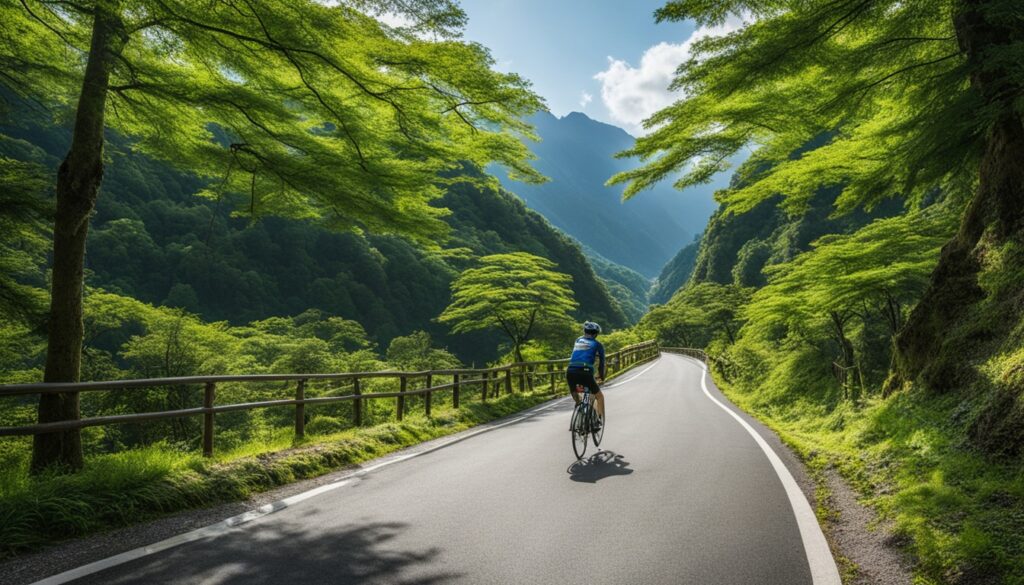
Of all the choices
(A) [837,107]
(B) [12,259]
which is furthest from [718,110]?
(B) [12,259]

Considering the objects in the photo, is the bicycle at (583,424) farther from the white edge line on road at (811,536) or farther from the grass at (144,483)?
the grass at (144,483)

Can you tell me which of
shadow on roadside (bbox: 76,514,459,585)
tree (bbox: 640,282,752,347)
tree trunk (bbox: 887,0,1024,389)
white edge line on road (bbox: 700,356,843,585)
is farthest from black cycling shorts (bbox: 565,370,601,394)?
tree (bbox: 640,282,752,347)

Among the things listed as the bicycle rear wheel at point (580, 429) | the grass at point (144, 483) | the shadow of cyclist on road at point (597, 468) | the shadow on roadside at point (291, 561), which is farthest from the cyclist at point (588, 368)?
the shadow on roadside at point (291, 561)

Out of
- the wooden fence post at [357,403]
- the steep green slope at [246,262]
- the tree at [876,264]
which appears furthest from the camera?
the steep green slope at [246,262]

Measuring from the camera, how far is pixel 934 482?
4742 mm

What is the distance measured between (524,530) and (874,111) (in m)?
8.87

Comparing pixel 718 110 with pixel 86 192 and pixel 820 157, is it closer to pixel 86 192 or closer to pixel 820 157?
pixel 820 157

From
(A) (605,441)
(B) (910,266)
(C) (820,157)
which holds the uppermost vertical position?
(C) (820,157)

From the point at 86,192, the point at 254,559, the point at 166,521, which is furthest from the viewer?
the point at 86,192

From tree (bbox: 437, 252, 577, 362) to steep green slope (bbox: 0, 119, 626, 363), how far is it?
42632mm

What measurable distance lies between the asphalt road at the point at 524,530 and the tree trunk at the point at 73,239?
3029mm

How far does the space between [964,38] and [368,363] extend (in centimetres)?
3880

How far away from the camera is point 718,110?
8016 mm

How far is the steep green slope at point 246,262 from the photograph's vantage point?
209ft
